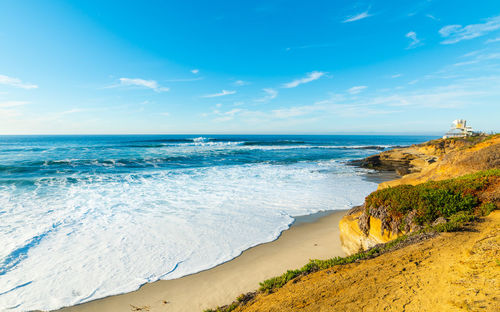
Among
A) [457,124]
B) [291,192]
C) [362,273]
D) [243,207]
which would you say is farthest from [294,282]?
[457,124]

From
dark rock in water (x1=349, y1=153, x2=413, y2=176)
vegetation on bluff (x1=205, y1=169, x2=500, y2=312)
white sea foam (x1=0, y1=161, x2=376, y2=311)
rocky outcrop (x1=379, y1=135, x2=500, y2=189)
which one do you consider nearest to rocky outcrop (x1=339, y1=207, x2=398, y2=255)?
vegetation on bluff (x1=205, y1=169, x2=500, y2=312)

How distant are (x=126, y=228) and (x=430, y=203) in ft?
31.8

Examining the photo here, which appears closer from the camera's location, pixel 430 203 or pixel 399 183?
pixel 430 203

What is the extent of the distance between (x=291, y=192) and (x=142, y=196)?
29.0 ft

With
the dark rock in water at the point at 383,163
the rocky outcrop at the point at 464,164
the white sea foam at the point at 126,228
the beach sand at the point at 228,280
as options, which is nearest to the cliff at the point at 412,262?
the beach sand at the point at 228,280

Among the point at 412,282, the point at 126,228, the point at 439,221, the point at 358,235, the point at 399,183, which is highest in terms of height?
the point at 399,183

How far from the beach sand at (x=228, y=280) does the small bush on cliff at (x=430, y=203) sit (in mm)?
1835

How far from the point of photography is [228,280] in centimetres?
561

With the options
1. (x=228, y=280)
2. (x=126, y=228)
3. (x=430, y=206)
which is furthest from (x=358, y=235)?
(x=126, y=228)

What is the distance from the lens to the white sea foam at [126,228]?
5668 mm

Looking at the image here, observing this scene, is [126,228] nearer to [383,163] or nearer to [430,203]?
[430,203]

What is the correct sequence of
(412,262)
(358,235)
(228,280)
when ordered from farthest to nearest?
(358,235), (228,280), (412,262)

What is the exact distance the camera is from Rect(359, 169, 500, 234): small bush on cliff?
5.22m

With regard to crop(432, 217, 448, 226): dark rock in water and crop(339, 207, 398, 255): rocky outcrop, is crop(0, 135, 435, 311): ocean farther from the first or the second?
crop(432, 217, 448, 226): dark rock in water
